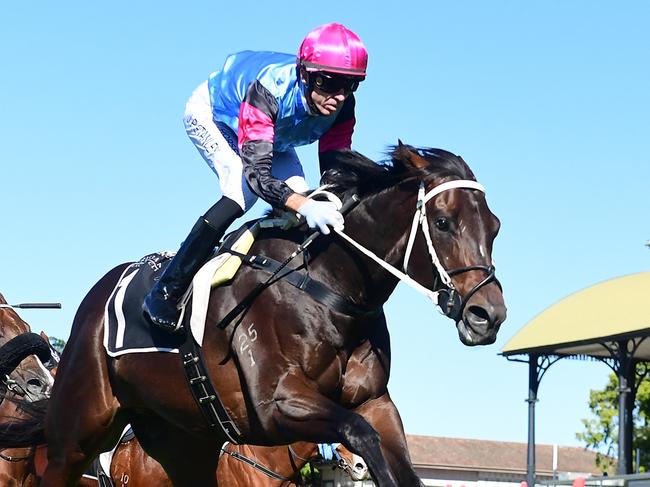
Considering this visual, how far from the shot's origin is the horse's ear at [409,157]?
19.7 feet

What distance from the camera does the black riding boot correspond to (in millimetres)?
6324

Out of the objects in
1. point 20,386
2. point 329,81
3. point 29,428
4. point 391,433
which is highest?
point 329,81

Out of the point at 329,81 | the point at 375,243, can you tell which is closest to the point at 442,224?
the point at 375,243

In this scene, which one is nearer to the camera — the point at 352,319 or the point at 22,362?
the point at 352,319

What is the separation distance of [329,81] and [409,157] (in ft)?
1.87

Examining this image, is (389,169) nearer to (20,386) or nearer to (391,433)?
(391,433)

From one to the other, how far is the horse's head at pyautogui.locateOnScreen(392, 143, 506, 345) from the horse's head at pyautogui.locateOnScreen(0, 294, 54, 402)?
14.5 ft

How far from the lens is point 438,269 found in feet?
A: 18.4

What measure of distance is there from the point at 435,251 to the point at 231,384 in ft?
4.48

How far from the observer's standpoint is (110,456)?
9.99 metres

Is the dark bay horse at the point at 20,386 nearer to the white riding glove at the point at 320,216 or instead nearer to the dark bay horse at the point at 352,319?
the dark bay horse at the point at 352,319

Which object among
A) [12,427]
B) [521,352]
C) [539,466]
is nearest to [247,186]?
[12,427]

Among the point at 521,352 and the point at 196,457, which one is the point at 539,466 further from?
the point at 196,457

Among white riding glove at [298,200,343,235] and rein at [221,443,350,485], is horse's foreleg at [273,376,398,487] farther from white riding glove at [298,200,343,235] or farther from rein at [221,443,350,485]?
rein at [221,443,350,485]
